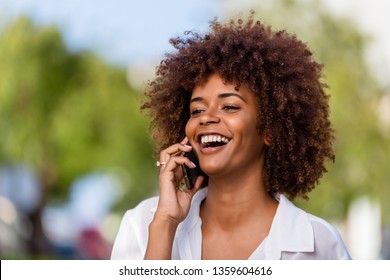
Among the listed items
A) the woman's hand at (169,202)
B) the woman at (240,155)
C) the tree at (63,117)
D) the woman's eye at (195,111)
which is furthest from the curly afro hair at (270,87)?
the tree at (63,117)

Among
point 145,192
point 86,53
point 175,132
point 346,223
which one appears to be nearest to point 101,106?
point 86,53

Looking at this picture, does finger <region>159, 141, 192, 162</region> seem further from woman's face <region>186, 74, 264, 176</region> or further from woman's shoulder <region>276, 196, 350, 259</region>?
woman's shoulder <region>276, 196, 350, 259</region>

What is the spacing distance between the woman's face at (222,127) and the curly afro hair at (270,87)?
0.04 metres

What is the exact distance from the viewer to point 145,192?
63.8 ft

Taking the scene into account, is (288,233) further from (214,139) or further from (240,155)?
(214,139)

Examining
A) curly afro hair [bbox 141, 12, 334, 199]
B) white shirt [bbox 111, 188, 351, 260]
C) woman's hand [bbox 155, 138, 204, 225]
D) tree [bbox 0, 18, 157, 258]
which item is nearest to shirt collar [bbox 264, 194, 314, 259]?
white shirt [bbox 111, 188, 351, 260]

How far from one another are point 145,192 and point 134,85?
95.3 inches

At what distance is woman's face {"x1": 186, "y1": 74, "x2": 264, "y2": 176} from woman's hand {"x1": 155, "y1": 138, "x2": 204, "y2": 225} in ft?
0.31

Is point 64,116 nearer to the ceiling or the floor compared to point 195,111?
nearer to the ceiling

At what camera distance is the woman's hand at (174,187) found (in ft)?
11.4

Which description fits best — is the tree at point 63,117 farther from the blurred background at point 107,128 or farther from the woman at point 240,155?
the woman at point 240,155

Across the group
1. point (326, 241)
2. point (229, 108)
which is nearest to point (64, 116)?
point (229, 108)

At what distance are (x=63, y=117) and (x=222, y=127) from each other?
1428cm

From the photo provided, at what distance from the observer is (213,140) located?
11.2 ft
